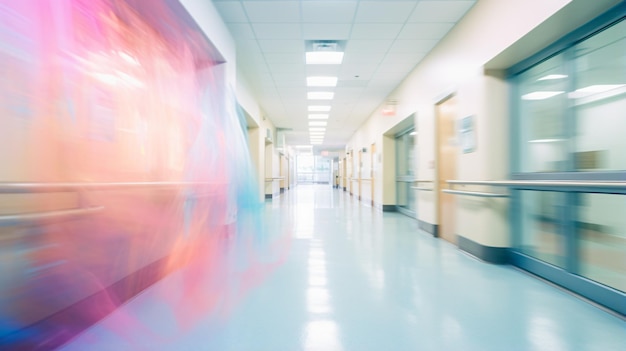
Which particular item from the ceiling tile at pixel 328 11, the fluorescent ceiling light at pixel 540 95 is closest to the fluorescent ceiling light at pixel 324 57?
the ceiling tile at pixel 328 11

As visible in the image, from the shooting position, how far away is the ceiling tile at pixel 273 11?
345 cm

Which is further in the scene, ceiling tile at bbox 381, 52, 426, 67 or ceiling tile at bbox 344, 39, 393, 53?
ceiling tile at bbox 381, 52, 426, 67

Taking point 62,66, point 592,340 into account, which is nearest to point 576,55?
point 592,340

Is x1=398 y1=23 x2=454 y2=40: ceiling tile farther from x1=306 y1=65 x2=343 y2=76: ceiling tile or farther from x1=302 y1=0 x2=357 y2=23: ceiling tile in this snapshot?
x1=306 y1=65 x2=343 y2=76: ceiling tile

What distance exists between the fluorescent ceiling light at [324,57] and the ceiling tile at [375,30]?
0.70 metres

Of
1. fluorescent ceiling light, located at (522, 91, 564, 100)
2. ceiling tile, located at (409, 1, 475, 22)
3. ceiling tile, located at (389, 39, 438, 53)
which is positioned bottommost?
fluorescent ceiling light, located at (522, 91, 564, 100)

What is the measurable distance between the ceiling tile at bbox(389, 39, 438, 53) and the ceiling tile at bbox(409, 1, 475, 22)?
2.03 ft

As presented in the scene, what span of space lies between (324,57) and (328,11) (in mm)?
1457

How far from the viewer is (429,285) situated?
2.55 m

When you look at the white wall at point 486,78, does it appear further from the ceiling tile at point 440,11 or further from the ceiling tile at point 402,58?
the ceiling tile at point 402,58

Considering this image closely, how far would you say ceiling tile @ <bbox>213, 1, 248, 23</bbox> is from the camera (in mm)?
3467

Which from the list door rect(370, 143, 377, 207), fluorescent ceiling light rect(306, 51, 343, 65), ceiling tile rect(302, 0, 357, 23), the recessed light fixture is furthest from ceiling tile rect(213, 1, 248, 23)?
door rect(370, 143, 377, 207)

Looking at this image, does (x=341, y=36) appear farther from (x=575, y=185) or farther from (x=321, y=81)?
(x=575, y=185)

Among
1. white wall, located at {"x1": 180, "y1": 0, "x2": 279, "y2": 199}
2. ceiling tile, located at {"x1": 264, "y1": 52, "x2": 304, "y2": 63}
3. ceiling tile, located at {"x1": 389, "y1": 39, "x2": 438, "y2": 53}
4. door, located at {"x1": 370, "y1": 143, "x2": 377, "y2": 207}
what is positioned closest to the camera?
white wall, located at {"x1": 180, "y1": 0, "x2": 279, "y2": 199}
